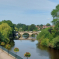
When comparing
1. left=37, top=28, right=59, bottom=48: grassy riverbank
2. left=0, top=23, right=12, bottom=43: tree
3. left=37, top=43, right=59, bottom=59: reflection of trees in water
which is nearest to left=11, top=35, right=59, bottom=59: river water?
left=37, top=43, right=59, bottom=59: reflection of trees in water

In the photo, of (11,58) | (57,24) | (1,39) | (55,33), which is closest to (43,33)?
(55,33)

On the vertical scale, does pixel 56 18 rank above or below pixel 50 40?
above

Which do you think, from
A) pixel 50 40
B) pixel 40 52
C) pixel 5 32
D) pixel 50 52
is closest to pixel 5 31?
pixel 5 32

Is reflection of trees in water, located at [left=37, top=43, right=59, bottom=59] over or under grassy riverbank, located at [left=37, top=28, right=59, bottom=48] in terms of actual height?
under

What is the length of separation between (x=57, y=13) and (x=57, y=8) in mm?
1729

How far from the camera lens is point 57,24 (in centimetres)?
3275

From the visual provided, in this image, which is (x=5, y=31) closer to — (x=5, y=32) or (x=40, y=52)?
(x=5, y=32)

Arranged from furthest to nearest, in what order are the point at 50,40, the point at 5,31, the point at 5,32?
the point at 5,31 → the point at 5,32 → the point at 50,40

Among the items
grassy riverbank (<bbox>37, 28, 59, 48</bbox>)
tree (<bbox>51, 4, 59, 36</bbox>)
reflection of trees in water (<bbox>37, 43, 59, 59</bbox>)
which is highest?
tree (<bbox>51, 4, 59, 36</bbox>)

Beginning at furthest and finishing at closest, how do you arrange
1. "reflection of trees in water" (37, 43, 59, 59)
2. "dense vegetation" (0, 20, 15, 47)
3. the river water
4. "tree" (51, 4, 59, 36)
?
1. "dense vegetation" (0, 20, 15, 47)
2. "tree" (51, 4, 59, 36)
3. "reflection of trees in water" (37, 43, 59, 59)
4. the river water

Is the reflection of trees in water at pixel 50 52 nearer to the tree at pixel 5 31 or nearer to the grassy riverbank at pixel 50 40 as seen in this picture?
the grassy riverbank at pixel 50 40

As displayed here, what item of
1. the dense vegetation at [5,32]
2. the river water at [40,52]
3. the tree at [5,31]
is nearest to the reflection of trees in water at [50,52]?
the river water at [40,52]

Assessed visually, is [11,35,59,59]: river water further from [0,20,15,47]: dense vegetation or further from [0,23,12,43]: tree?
[0,23,12,43]: tree

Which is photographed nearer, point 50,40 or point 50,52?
point 50,52
